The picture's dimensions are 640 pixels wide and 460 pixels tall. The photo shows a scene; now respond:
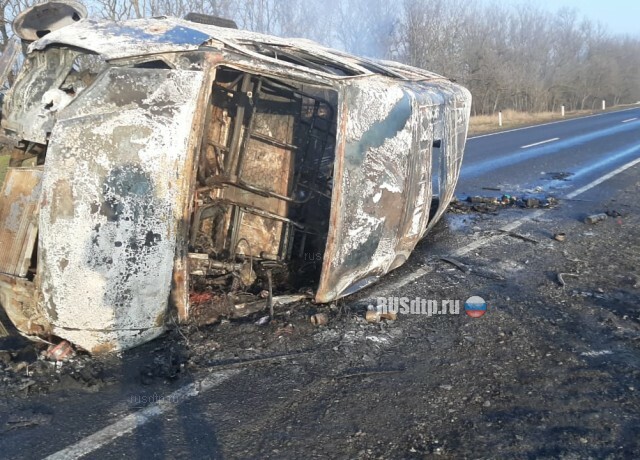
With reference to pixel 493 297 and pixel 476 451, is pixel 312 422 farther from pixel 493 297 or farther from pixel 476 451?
pixel 493 297

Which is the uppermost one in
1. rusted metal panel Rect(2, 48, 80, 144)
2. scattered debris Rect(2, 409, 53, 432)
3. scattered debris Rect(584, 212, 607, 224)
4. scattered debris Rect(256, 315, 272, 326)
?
rusted metal panel Rect(2, 48, 80, 144)

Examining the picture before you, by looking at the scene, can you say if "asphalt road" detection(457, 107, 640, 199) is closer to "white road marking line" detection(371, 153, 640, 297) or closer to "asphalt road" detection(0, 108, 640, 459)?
"white road marking line" detection(371, 153, 640, 297)

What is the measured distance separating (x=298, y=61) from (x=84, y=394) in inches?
106

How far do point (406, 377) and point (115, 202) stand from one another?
6.57ft

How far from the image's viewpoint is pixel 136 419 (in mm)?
2881

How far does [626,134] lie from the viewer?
17.0 metres

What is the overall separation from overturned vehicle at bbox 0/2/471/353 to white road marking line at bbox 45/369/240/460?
0.54 metres

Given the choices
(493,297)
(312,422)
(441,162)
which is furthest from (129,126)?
(441,162)

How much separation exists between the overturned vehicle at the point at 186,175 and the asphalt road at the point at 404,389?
455 millimetres

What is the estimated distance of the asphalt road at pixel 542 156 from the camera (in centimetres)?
967

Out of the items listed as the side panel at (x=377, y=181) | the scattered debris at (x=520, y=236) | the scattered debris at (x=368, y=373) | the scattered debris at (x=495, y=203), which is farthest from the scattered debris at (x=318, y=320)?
the scattered debris at (x=495, y=203)

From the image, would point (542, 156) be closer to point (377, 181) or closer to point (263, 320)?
point (377, 181)

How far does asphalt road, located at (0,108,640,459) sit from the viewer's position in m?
2.70

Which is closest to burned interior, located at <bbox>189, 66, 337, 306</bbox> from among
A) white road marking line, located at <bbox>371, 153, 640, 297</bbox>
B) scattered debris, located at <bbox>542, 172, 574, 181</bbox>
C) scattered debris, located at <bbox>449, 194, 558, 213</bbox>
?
white road marking line, located at <bbox>371, 153, 640, 297</bbox>
